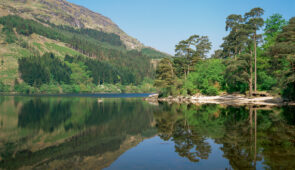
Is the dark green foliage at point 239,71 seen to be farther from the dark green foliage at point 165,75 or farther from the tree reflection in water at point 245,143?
the tree reflection in water at point 245,143

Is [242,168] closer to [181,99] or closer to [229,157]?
[229,157]

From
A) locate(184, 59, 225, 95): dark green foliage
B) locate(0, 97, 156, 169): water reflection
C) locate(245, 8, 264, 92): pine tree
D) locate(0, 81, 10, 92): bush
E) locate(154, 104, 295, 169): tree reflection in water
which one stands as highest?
locate(245, 8, 264, 92): pine tree

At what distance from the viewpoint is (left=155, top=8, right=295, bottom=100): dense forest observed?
4947 cm

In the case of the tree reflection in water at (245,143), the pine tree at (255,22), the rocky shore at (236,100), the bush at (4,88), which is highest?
the pine tree at (255,22)

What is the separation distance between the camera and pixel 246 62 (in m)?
61.8

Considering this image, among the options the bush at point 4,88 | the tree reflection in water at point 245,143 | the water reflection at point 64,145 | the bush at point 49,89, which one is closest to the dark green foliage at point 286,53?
the tree reflection in water at point 245,143

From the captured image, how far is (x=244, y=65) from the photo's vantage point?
6231 centimetres

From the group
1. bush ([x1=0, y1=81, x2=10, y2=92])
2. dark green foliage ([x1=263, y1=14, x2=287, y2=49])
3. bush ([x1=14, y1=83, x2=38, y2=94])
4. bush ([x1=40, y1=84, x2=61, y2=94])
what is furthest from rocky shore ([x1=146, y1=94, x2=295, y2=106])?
bush ([x1=0, y1=81, x2=10, y2=92])

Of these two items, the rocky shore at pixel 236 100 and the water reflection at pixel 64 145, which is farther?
the rocky shore at pixel 236 100

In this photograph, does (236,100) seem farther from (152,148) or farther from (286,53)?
(152,148)

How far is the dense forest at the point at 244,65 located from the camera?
162 ft

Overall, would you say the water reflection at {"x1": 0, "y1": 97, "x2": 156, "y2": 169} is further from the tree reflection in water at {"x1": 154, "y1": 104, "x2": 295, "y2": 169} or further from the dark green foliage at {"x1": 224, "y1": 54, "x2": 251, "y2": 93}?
the dark green foliage at {"x1": 224, "y1": 54, "x2": 251, "y2": 93}

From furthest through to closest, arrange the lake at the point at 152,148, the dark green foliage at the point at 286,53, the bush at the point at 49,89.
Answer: the bush at the point at 49,89 < the dark green foliage at the point at 286,53 < the lake at the point at 152,148

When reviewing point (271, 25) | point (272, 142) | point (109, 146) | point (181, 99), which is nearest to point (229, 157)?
point (272, 142)
